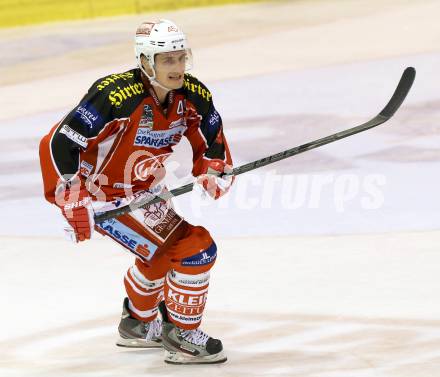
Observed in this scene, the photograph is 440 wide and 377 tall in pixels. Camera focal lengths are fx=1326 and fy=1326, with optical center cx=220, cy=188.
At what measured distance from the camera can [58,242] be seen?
7.99 m

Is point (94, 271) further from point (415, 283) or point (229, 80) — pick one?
point (229, 80)

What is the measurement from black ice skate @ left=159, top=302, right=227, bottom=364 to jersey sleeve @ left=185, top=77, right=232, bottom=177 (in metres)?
0.75

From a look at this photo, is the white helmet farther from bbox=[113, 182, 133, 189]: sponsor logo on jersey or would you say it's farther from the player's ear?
bbox=[113, 182, 133, 189]: sponsor logo on jersey

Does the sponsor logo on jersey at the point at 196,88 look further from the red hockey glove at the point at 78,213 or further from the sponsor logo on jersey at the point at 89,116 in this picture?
the red hockey glove at the point at 78,213

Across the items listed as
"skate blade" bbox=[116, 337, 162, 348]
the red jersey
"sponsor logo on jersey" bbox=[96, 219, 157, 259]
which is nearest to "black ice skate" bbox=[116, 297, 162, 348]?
"skate blade" bbox=[116, 337, 162, 348]

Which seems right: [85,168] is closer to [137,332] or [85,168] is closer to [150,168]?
[150,168]

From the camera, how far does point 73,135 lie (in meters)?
5.71

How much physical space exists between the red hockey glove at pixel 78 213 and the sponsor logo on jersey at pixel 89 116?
1.01ft

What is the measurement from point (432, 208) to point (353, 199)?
578 millimetres


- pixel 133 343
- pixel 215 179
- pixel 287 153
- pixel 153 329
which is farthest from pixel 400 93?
pixel 133 343

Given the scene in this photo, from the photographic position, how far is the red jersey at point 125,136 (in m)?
5.73

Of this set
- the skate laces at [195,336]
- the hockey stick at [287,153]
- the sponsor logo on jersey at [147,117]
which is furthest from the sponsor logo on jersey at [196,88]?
the skate laces at [195,336]

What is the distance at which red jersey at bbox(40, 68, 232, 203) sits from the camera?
573cm

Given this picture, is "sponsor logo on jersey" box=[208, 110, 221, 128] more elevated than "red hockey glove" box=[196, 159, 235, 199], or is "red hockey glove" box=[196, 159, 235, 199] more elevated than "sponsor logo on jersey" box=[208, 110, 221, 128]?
"sponsor logo on jersey" box=[208, 110, 221, 128]
